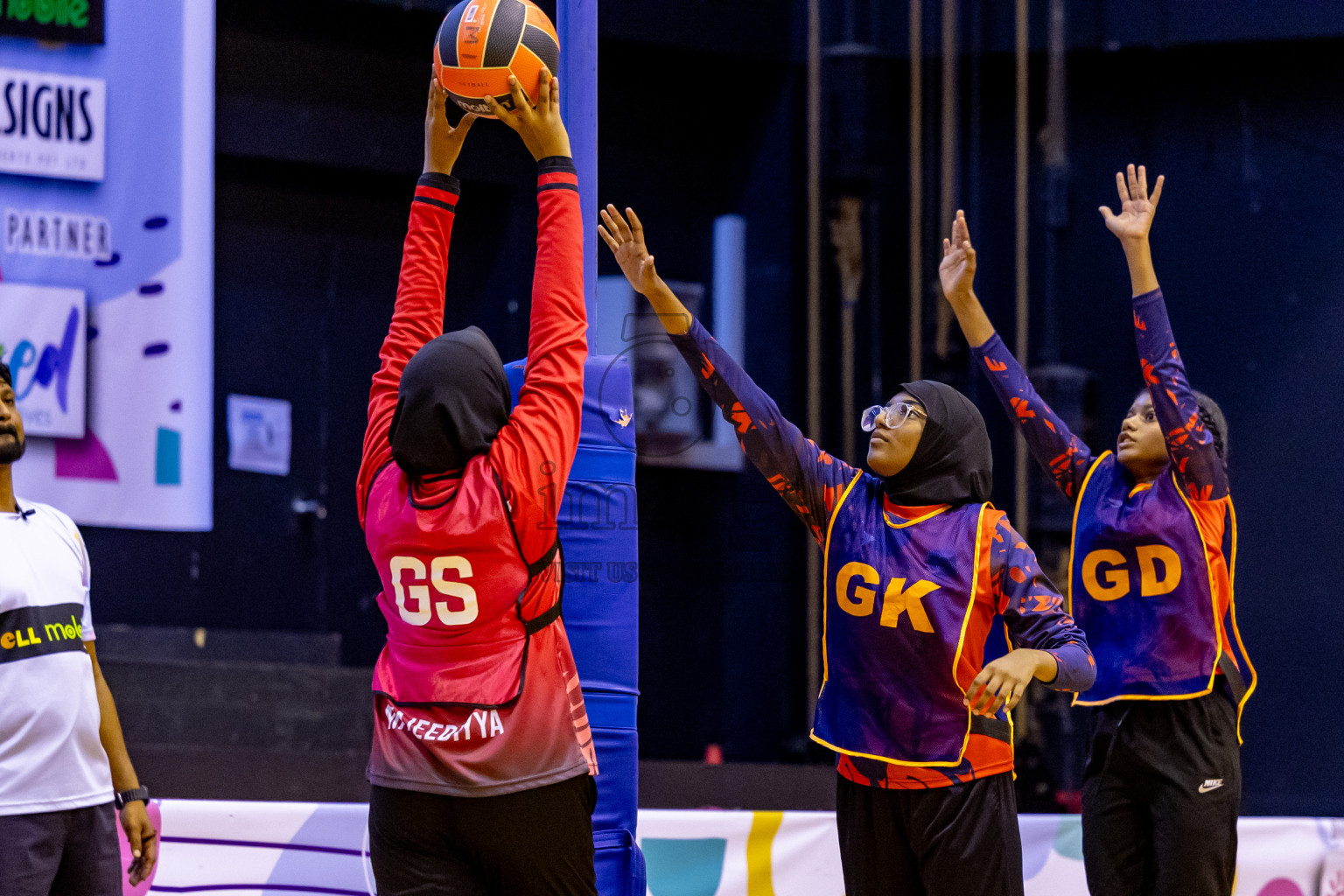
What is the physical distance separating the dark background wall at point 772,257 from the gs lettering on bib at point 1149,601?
3.63 metres

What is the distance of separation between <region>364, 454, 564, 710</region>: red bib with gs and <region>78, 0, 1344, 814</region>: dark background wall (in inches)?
178

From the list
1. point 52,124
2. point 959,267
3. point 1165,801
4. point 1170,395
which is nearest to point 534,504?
point 959,267

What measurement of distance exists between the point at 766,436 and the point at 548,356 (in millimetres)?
883

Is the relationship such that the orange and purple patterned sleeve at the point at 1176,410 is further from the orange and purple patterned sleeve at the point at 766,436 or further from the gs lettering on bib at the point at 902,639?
the orange and purple patterned sleeve at the point at 766,436

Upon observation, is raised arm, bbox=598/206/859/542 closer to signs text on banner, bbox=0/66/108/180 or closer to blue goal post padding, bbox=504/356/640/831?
blue goal post padding, bbox=504/356/640/831

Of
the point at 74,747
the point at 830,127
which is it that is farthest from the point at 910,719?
the point at 830,127

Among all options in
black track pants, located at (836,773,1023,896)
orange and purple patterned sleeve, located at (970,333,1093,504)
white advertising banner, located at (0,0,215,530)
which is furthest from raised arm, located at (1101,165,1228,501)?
white advertising banner, located at (0,0,215,530)

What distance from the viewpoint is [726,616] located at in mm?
7387

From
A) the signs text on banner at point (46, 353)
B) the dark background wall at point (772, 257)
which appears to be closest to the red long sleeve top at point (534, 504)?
the signs text on banner at point (46, 353)

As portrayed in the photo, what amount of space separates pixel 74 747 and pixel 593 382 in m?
1.35

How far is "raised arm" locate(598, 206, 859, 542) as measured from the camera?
3066mm

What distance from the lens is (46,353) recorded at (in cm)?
572

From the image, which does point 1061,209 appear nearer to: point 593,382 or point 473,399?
point 593,382

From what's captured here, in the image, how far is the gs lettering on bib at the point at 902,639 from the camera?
9.39 feet
